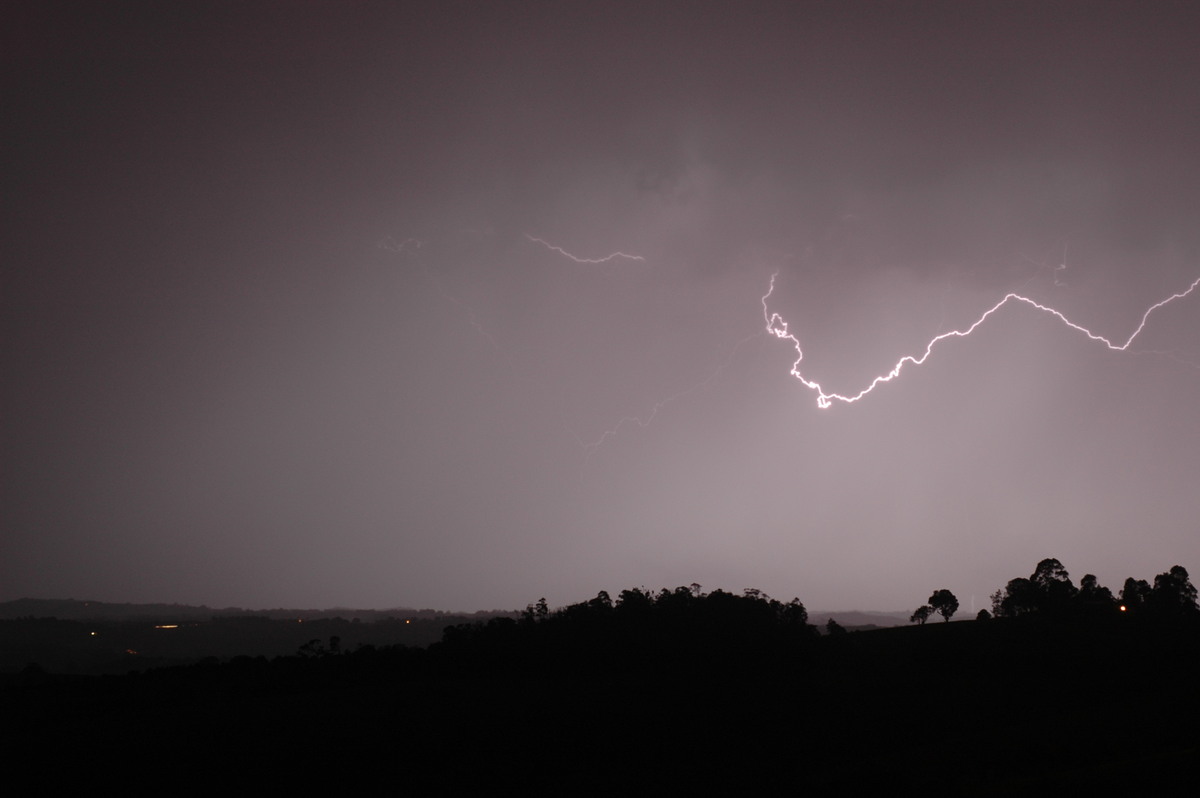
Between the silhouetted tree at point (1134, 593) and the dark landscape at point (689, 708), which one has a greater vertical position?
the silhouetted tree at point (1134, 593)

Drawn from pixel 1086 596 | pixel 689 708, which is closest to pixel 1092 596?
pixel 1086 596

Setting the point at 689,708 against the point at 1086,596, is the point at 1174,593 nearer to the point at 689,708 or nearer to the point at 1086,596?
the point at 1086,596

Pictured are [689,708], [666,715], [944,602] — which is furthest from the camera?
[944,602]

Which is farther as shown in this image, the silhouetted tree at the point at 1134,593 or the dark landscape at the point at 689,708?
the silhouetted tree at the point at 1134,593

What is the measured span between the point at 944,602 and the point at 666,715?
54093 mm

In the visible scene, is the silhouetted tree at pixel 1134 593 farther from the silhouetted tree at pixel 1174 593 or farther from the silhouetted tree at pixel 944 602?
the silhouetted tree at pixel 944 602

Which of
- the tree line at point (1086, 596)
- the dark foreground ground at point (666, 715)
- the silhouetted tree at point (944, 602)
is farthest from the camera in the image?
the silhouetted tree at point (944, 602)

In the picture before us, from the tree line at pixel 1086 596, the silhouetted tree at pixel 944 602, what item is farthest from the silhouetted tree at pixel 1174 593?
the silhouetted tree at pixel 944 602

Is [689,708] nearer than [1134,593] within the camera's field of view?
Yes

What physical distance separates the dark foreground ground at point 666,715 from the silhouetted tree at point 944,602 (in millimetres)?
22375

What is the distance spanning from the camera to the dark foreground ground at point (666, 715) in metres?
30.4

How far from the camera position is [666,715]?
1558 inches

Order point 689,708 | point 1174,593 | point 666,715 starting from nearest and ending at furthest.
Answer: point 666,715, point 689,708, point 1174,593

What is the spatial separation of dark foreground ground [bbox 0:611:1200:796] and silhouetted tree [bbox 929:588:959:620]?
881 inches
